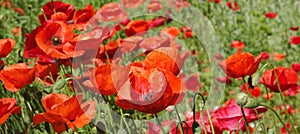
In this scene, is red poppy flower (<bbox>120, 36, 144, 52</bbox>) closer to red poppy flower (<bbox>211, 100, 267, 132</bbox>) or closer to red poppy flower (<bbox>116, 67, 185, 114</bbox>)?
red poppy flower (<bbox>211, 100, 267, 132</bbox>)

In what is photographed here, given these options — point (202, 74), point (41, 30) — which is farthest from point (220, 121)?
point (202, 74)

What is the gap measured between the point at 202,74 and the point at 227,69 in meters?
2.60

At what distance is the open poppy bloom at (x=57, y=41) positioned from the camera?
1.83m

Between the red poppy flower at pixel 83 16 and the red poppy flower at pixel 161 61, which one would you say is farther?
the red poppy flower at pixel 83 16

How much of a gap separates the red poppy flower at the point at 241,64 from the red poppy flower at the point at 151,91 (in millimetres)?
370

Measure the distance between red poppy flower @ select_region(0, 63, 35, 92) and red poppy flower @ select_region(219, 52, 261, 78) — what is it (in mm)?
628

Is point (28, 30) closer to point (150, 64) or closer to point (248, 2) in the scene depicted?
point (248, 2)

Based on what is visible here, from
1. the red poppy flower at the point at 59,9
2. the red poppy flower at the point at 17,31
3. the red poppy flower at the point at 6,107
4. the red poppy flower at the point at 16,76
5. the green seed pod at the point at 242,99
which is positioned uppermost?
the red poppy flower at the point at 59,9

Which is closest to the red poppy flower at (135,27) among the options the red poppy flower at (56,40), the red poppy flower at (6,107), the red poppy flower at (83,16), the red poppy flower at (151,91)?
the red poppy flower at (83,16)

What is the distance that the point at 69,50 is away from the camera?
183 cm

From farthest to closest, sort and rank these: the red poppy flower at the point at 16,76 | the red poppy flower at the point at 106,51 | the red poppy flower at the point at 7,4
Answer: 1. the red poppy flower at the point at 7,4
2. the red poppy flower at the point at 106,51
3. the red poppy flower at the point at 16,76

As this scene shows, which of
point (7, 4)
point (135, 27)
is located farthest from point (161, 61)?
point (7, 4)

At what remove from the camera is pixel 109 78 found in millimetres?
1451

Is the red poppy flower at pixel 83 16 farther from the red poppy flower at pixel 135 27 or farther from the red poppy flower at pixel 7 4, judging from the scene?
the red poppy flower at pixel 7 4
